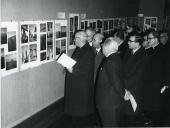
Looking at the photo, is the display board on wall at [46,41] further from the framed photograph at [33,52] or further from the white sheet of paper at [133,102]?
the white sheet of paper at [133,102]

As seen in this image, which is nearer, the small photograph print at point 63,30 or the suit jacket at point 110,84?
the suit jacket at point 110,84

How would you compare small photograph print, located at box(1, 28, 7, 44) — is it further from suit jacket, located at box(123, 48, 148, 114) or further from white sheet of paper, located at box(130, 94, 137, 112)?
white sheet of paper, located at box(130, 94, 137, 112)

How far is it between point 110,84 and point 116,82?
164 mm

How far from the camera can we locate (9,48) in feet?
18.0

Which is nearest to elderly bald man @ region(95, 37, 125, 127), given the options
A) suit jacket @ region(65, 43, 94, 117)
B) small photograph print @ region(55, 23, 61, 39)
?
suit jacket @ region(65, 43, 94, 117)

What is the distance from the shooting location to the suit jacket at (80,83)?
611cm

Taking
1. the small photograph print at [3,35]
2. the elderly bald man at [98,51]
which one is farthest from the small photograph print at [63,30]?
the small photograph print at [3,35]

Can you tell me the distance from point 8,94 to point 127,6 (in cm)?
1013

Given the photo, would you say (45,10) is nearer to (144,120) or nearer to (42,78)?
(42,78)

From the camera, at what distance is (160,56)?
7070 millimetres

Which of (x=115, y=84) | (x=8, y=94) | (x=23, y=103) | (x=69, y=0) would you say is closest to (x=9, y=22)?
(x=8, y=94)

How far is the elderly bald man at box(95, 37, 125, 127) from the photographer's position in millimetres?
5074

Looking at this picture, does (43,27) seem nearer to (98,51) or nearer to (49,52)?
(49,52)

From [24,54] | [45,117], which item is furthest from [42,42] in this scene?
[45,117]
